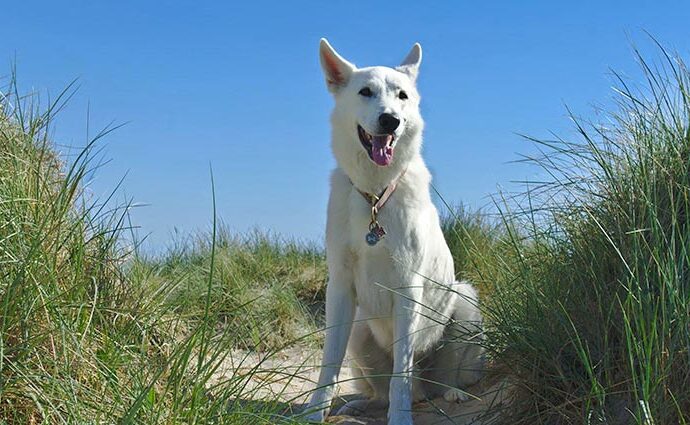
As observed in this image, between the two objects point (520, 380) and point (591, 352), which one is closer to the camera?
point (591, 352)

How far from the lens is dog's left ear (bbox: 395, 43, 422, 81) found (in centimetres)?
473

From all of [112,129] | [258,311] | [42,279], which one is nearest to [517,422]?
[42,279]

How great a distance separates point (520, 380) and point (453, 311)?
1.13 meters

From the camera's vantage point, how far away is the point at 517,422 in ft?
11.0

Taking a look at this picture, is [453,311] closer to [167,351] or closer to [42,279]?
[167,351]

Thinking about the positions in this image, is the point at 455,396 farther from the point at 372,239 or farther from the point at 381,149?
the point at 381,149

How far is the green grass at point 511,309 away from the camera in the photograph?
2539mm

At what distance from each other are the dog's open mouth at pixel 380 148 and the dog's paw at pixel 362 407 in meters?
1.59

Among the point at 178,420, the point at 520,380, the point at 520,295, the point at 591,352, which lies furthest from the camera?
the point at 520,295

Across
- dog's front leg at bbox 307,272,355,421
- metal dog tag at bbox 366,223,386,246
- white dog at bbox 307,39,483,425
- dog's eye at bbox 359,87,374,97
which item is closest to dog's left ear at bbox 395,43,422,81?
white dog at bbox 307,39,483,425

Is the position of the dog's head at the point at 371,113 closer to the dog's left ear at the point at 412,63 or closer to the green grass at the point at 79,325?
the dog's left ear at the point at 412,63

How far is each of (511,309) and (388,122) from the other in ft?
4.17

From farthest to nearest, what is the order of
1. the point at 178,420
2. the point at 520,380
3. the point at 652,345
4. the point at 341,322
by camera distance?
the point at 341,322
the point at 520,380
the point at 652,345
the point at 178,420

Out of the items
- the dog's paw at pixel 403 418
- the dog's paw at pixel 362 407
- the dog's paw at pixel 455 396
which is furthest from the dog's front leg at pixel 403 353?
the dog's paw at pixel 362 407
